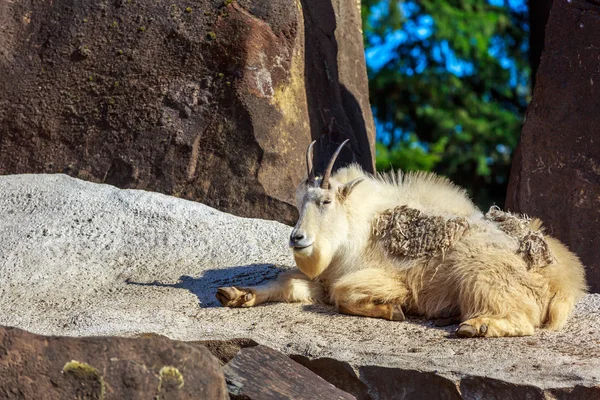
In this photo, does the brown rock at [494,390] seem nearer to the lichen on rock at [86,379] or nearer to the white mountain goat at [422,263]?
the white mountain goat at [422,263]

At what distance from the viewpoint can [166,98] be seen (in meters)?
8.04

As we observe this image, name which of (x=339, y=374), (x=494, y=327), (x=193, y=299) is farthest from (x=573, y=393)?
(x=193, y=299)

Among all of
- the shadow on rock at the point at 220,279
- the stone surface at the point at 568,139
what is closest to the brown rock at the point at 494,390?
the shadow on rock at the point at 220,279

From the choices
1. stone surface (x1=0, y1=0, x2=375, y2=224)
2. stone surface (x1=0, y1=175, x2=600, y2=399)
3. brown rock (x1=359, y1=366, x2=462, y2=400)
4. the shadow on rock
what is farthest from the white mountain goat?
stone surface (x1=0, y1=0, x2=375, y2=224)

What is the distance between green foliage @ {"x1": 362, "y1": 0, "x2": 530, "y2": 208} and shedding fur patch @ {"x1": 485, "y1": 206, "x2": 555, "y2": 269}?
362 inches

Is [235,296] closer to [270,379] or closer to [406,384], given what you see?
[406,384]

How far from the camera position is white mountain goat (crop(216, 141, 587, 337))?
5621 mm

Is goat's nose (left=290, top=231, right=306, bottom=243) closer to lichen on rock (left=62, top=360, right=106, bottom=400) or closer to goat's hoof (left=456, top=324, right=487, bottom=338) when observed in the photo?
goat's hoof (left=456, top=324, right=487, bottom=338)

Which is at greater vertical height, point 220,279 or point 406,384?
point 220,279

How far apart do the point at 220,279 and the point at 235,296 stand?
66cm

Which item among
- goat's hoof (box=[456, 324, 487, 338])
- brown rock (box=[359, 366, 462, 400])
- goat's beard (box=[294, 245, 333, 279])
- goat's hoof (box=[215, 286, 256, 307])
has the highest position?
goat's beard (box=[294, 245, 333, 279])

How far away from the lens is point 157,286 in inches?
253

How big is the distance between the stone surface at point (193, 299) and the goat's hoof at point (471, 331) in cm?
5

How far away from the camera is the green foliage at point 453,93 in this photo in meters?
15.7
